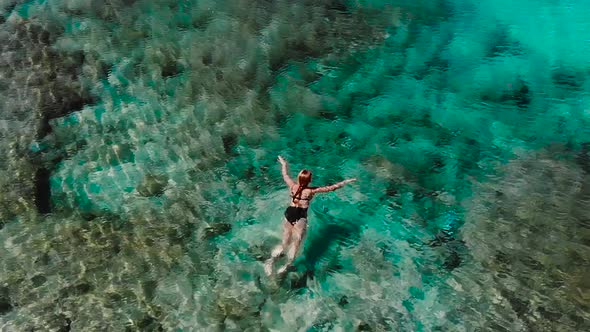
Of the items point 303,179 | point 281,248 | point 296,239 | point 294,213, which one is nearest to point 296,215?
point 294,213

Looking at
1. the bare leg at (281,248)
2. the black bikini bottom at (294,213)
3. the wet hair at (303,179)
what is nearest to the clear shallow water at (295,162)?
the bare leg at (281,248)

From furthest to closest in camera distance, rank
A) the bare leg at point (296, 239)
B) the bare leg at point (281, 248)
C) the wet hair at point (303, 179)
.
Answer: the bare leg at point (281, 248)
the bare leg at point (296, 239)
the wet hair at point (303, 179)

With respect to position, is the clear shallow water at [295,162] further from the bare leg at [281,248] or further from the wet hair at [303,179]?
the wet hair at [303,179]

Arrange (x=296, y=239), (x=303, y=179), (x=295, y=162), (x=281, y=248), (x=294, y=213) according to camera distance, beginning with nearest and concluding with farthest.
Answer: (x=303, y=179), (x=294, y=213), (x=296, y=239), (x=281, y=248), (x=295, y=162)

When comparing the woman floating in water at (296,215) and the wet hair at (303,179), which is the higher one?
the wet hair at (303,179)

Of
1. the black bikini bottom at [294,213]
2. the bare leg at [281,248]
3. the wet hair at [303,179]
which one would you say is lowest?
the bare leg at [281,248]

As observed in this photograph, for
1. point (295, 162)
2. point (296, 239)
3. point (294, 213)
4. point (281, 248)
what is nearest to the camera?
point (294, 213)

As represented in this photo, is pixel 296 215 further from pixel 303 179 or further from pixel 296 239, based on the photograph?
pixel 303 179

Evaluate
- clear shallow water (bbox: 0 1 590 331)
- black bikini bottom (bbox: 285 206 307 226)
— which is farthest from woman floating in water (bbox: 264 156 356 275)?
clear shallow water (bbox: 0 1 590 331)

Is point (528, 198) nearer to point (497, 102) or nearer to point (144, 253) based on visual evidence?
point (497, 102)
